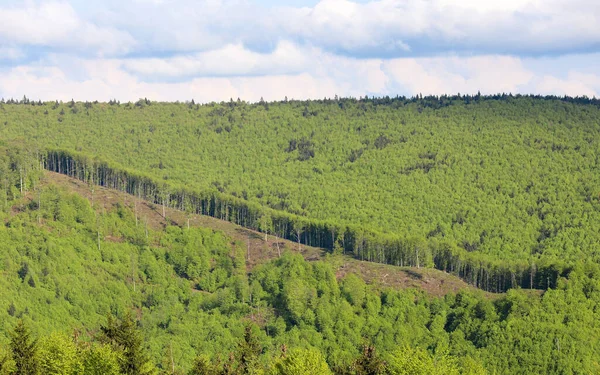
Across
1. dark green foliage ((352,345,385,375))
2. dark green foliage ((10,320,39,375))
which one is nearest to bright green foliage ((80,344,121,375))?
dark green foliage ((10,320,39,375))

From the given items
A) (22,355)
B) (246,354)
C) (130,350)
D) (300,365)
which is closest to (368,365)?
(300,365)

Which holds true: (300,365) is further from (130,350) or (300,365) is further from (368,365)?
(130,350)

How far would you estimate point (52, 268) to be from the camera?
190m

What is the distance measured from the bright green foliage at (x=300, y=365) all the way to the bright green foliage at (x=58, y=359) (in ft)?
63.2

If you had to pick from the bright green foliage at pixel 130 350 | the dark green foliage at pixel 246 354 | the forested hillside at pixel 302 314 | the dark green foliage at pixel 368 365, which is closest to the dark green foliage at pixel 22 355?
the bright green foliage at pixel 130 350

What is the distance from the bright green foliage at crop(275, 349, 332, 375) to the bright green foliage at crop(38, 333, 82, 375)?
19.3 metres

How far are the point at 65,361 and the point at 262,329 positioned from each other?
99554 mm

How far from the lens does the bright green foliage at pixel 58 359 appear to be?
79.7 metres

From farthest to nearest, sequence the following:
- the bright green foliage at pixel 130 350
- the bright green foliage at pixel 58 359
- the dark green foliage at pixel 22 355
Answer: the bright green foliage at pixel 58 359 → the dark green foliage at pixel 22 355 → the bright green foliage at pixel 130 350

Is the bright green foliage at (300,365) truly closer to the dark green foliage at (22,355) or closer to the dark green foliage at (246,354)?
the dark green foliage at (246,354)

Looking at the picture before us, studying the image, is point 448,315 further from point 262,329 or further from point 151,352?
point 151,352

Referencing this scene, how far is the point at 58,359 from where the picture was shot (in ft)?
266

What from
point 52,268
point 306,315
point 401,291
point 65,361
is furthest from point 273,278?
point 65,361

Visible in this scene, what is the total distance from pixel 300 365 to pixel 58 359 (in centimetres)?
2330
